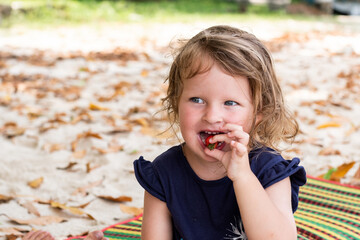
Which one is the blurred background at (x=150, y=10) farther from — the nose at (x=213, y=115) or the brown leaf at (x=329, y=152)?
Result: the nose at (x=213, y=115)

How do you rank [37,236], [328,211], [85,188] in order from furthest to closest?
[85,188], [328,211], [37,236]

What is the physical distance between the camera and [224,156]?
5.83 ft

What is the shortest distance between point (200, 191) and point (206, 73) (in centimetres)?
45

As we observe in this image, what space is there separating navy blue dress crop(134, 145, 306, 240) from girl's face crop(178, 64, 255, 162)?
16 cm

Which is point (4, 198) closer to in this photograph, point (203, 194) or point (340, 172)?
point (203, 194)

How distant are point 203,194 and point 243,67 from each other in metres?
0.50

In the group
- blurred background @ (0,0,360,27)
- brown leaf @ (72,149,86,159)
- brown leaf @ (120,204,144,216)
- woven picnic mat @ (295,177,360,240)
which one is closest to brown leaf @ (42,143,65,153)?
brown leaf @ (72,149,86,159)

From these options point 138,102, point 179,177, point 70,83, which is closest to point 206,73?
point 179,177

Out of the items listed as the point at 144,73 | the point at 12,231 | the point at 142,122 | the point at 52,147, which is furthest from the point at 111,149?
the point at 144,73

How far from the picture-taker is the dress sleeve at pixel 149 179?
198 centimetres

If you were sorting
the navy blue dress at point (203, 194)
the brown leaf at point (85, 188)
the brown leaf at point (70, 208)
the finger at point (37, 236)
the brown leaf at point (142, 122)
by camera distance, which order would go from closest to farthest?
the navy blue dress at point (203, 194), the finger at point (37, 236), the brown leaf at point (70, 208), the brown leaf at point (85, 188), the brown leaf at point (142, 122)

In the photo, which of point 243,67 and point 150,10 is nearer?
point 243,67

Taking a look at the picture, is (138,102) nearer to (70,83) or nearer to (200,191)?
(70,83)

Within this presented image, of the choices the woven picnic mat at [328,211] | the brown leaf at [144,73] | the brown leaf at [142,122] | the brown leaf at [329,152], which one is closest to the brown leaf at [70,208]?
the woven picnic mat at [328,211]
